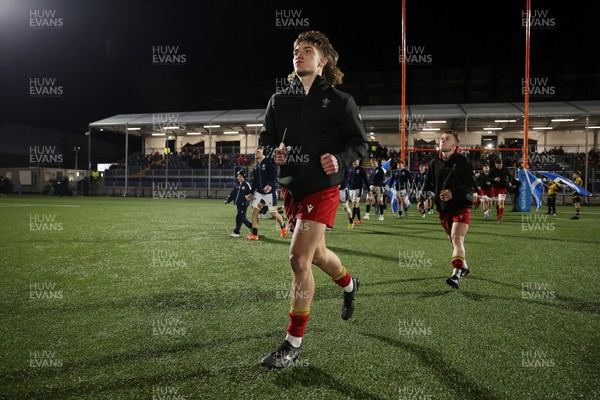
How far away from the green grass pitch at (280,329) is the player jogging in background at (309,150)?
21.2 inches

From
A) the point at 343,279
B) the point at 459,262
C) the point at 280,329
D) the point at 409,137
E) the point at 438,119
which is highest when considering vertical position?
the point at 438,119

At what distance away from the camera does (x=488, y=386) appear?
96.9 inches

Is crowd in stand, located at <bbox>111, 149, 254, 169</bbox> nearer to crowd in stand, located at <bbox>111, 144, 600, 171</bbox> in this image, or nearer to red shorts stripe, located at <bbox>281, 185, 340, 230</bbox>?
crowd in stand, located at <bbox>111, 144, 600, 171</bbox>

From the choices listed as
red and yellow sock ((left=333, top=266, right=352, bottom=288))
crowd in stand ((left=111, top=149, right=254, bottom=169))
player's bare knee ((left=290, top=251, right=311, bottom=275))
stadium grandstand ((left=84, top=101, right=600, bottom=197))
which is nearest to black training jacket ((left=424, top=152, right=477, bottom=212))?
red and yellow sock ((left=333, top=266, right=352, bottom=288))

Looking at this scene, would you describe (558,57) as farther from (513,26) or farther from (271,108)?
(271,108)

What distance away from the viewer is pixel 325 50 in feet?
10.6

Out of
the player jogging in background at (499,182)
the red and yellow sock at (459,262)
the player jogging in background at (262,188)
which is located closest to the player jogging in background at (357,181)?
the player jogging in background at (262,188)

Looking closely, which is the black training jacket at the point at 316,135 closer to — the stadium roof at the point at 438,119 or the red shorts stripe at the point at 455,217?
the red shorts stripe at the point at 455,217

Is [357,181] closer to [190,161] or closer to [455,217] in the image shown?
[455,217]

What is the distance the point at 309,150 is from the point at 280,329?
1616 millimetres

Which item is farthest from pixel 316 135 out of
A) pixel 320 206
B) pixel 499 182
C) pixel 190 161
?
pixel 190 161

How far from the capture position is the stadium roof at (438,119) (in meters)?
27.9

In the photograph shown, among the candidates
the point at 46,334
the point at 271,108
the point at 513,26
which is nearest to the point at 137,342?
the point at 46,334

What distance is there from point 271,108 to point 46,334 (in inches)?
105
